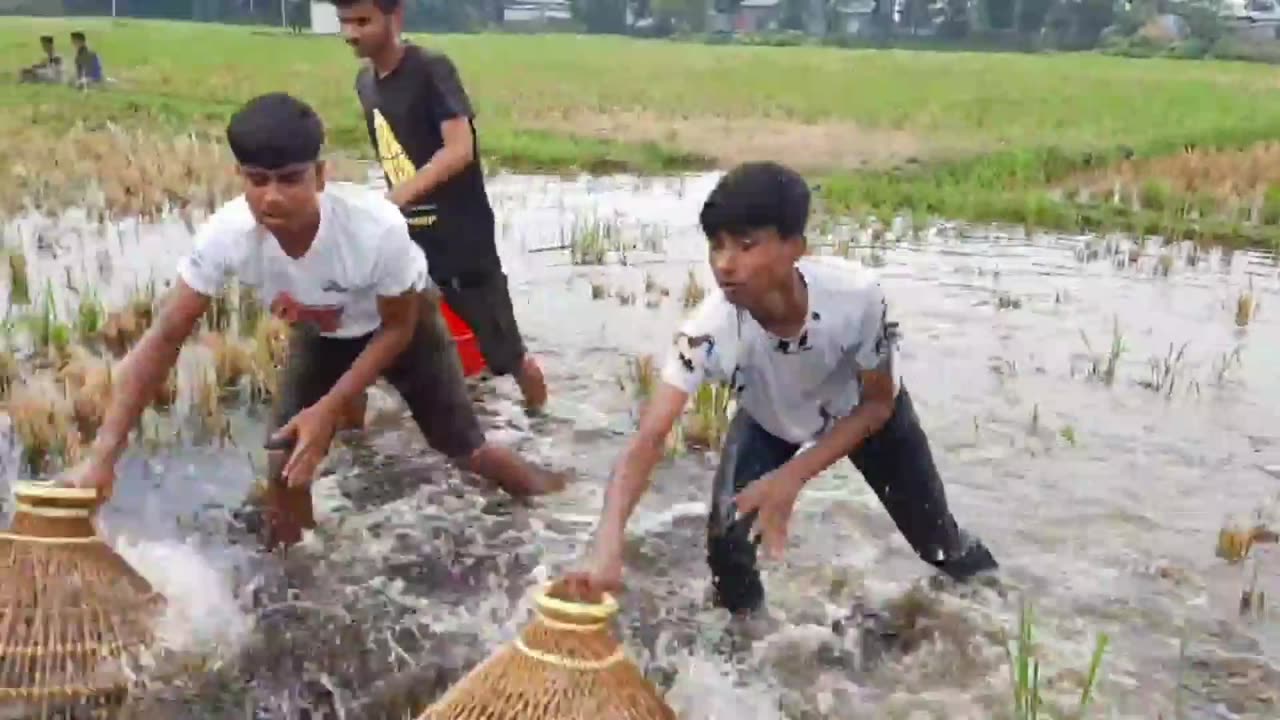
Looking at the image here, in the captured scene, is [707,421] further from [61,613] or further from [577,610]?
[577,610]

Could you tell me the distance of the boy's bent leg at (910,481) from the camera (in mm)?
3494

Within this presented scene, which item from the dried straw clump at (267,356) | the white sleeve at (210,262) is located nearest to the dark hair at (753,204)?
the white sleeve at (210,262)

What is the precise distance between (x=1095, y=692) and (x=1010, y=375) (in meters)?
2.96

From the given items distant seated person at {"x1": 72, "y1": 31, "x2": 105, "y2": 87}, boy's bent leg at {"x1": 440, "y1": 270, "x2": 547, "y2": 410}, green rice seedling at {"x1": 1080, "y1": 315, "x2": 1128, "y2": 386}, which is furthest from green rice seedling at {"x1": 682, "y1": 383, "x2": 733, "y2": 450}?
distant seated person at {"x1": 72, "y1": 31, "x2": 105, "y2": 87}

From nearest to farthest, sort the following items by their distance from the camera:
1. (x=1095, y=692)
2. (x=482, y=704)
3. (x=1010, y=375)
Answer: (x=482, y=704) < (x=1095, y=692) < (x=1010, y=375)

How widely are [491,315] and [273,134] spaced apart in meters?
1.95

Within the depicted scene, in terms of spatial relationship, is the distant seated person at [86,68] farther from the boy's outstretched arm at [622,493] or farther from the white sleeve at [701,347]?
the boy's outstretched arm at [622,493]

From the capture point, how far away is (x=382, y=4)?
453 centimetres

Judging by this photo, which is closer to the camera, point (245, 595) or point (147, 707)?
point (147, 707)

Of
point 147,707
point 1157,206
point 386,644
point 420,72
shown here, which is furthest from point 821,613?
point 1157,206

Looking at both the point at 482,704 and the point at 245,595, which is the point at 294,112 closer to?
the point at 245,595

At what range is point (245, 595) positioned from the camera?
3689 millimetres

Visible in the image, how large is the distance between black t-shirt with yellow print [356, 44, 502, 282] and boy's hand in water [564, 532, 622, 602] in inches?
98.7

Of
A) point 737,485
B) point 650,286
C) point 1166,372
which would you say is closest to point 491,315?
point 737,485
